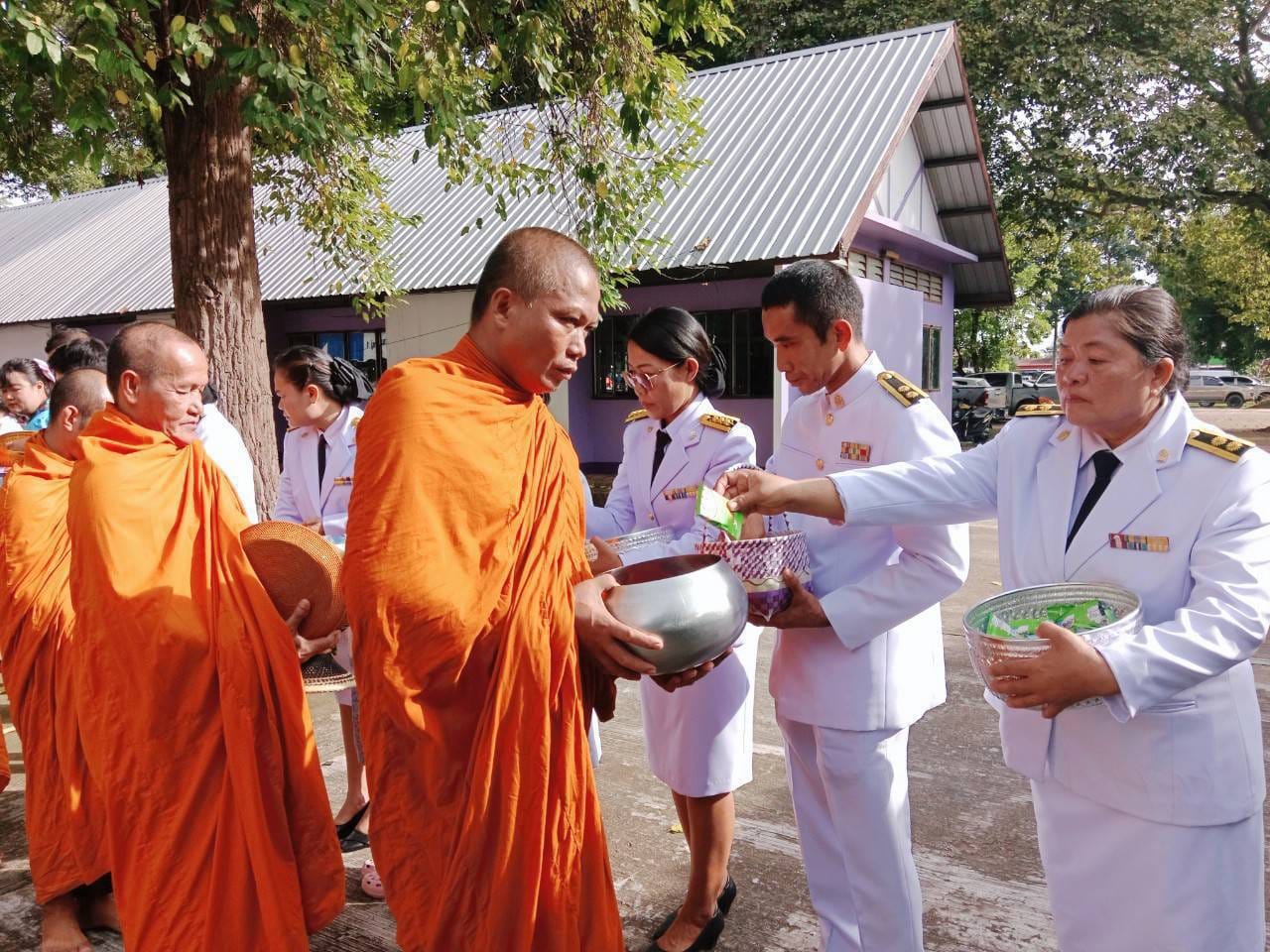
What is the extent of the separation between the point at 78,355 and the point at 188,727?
241cm

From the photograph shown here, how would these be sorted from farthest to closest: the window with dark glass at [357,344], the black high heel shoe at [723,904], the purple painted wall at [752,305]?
the window with dark glass at [357,344] → the purple painted wall at [752,305] → the black high heel shoe at [723,904]

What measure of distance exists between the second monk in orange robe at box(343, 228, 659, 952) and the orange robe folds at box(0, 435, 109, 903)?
67.0 inches

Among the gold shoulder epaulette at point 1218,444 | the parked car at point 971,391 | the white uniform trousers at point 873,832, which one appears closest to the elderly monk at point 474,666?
the white uniform trousers at point 873,832

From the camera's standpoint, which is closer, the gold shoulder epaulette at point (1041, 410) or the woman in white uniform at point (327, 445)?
the gold shoulder epaulette at point (1041, 410)

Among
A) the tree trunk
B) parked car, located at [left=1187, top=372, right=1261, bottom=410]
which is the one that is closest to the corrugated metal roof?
the tree trunk

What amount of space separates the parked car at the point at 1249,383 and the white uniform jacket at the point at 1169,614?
145 ft

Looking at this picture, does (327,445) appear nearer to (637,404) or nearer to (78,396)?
(78,396)

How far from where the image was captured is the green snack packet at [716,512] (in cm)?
231

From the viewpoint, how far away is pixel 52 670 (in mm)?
3449

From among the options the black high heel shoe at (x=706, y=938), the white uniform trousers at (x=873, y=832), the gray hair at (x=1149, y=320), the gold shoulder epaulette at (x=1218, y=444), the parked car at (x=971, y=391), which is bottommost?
the black high heel shoe at (x=706, y=938)

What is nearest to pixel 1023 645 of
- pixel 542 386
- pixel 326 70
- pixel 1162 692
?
pixel 1162 692

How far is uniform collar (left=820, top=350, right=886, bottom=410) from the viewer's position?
2.75 m

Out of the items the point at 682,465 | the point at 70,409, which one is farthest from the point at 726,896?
the point at 70,409

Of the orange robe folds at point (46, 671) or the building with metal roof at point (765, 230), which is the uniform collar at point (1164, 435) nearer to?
the orange robe folds at point (46, 671)
